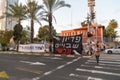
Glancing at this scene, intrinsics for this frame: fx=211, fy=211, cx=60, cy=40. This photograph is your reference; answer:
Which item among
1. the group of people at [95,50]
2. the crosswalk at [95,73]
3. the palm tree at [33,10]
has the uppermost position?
the palm tree at [33,10]

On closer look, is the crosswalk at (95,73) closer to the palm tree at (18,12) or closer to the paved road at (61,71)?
the paved road at (61,71)

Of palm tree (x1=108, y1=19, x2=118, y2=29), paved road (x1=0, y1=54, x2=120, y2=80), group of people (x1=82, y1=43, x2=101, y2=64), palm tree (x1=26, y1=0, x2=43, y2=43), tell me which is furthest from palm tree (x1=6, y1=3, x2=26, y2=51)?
palm tree (x1=108, y1=19, x2=118, y2=29)

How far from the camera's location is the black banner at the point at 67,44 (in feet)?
94.3

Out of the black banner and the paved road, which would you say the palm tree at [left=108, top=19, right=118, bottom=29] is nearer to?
the black banner

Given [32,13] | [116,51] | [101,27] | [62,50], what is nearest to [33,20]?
[32,13]

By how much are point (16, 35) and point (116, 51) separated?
20.8 meters

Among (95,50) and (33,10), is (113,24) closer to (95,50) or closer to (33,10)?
(33,10)

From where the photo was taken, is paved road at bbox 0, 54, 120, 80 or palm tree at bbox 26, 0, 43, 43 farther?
palm tree at bbox 26, 0, 43, 43

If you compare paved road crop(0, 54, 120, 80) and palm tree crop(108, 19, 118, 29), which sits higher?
palm tree crop(108, 19, 118, 29)

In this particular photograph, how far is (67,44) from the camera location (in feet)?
98.2

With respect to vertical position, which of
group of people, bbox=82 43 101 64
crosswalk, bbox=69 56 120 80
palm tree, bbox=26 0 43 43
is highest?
palm tree, bbox=26 0 43 43

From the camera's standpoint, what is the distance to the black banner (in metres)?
28.7

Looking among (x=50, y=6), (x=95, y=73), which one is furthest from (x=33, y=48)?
(x=95, y=73)

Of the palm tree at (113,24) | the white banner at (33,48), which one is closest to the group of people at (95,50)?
the white banner at (33,48)
